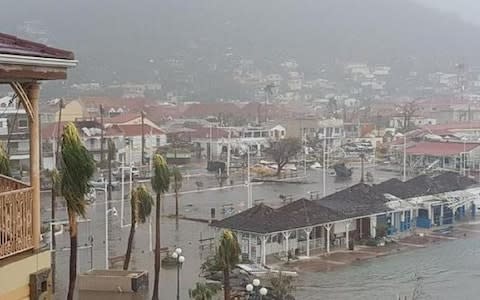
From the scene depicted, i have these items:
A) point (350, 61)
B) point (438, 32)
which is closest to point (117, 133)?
point (350, 61)

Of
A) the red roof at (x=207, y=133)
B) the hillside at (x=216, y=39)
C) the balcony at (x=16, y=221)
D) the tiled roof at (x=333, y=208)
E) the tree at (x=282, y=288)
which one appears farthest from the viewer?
the hillside at (x=216, y=39)

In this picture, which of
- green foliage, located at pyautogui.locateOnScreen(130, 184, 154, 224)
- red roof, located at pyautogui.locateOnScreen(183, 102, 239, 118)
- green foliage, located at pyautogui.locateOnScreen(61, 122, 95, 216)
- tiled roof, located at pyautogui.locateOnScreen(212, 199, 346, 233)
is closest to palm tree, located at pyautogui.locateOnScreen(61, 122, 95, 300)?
green foliage, located at pyautogui.locateOnScreen(61, 122, 95, 216)

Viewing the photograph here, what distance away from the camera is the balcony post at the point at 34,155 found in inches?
92.4

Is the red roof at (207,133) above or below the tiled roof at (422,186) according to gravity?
above

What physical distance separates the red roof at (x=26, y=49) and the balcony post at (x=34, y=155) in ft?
0.32

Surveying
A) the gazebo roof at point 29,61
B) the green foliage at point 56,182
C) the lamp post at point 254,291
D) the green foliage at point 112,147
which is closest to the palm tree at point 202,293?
the lamp post at point 254,291

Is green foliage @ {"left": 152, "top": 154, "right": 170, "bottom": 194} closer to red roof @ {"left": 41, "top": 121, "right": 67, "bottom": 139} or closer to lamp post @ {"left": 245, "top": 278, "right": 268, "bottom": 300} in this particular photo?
lamp post @ {"left": 245, "top": 278, "right": 268, "bottom": 300}

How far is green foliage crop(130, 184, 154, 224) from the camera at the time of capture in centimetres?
1151

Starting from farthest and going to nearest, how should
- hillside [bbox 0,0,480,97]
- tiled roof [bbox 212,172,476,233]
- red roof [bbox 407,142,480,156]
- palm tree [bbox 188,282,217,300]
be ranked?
hillside [bbox 0,0,480,97] → red roof [bbox 407,142,480,156] → tiled roof [bbox 212,172,476,233] → palm tree [bbox 188,282,217,300]

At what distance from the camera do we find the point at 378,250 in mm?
15930

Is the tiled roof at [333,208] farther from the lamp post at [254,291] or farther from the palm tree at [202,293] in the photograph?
the lamp post at [254,291]

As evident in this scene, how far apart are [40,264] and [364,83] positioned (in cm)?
11358

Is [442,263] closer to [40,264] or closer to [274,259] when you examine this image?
[274,259]

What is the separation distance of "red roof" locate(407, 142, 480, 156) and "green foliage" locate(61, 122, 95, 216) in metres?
28.1
